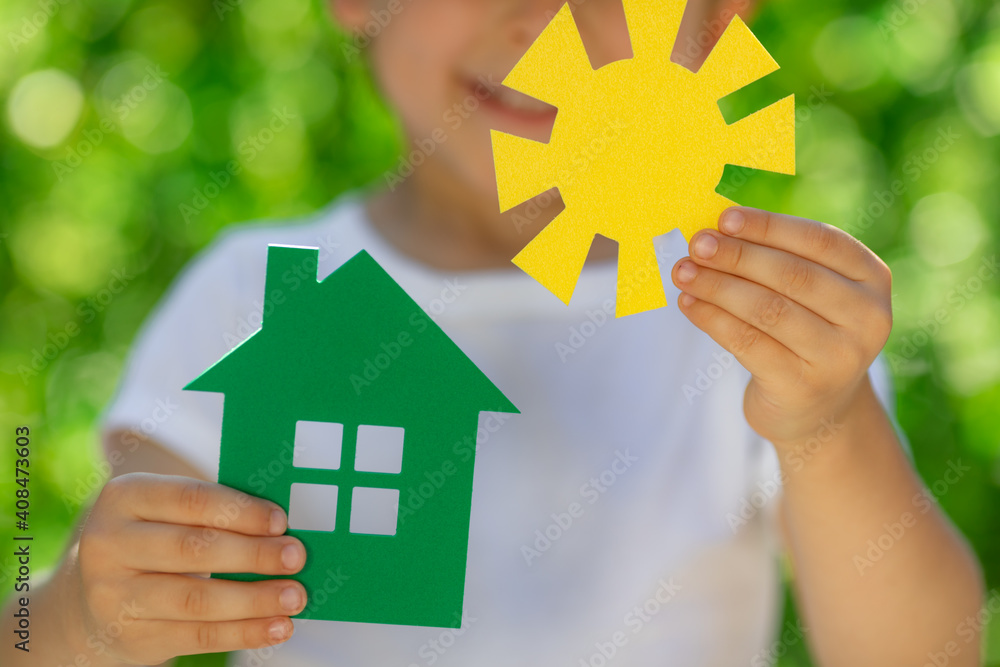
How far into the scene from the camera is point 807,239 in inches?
23.2

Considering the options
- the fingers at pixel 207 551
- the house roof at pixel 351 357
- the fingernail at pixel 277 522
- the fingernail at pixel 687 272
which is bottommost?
the fingers at pixel 207 551

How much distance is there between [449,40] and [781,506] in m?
0.57

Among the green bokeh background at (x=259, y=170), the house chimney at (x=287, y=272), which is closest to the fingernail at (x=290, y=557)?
the house chimney at (x=287, y=272)

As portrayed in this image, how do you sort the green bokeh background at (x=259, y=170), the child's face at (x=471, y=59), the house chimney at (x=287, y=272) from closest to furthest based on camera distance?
the house chimney at (x=287, y=272) → the child's face at (x=471, y=59) → the green bokeh background at (x=259, y=170)

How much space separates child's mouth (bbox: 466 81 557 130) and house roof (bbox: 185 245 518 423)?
324 mm

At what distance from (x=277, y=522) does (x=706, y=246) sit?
0.34 meters

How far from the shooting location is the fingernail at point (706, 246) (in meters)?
0.57

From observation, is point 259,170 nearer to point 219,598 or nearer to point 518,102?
point 518,102

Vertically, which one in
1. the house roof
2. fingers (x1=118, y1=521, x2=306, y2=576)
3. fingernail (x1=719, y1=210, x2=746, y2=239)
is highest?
fingernail (x1=719, y1=210, x2=746, y2=239)

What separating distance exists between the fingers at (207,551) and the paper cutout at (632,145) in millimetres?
253

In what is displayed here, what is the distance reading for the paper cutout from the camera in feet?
1.94

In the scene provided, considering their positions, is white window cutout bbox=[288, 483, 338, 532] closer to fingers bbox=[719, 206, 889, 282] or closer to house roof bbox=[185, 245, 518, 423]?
house roof bbox=[185, 245, 518, 423]

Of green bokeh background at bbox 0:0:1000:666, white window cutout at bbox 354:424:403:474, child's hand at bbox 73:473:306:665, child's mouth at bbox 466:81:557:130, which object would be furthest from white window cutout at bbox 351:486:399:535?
green bokeh background at bbox 0:0:1000:666

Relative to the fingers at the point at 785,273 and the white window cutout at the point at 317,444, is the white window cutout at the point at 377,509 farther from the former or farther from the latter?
the fingers at the point at 785,273
